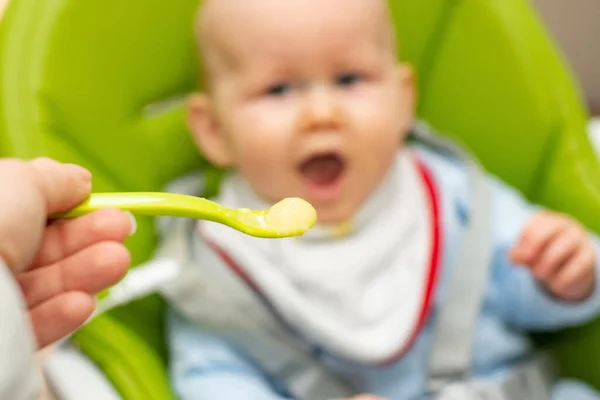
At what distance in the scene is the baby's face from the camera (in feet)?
2.46

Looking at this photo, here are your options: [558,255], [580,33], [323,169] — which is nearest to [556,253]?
[558,255]

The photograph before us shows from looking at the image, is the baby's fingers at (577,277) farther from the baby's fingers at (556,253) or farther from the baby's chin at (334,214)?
the baby's chin at (334,214)

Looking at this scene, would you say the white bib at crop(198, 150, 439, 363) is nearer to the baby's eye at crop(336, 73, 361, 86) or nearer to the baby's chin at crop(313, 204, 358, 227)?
the baby's chin at crop(313, 204, 358, 227)

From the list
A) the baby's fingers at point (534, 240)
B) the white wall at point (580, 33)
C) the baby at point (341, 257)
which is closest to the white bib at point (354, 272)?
the baby at point (341, 257)

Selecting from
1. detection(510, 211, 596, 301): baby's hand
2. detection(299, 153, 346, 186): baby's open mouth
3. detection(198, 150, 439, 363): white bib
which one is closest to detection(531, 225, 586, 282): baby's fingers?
detection(510, 211, 596, 301): baby's hand

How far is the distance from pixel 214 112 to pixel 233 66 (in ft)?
0.21

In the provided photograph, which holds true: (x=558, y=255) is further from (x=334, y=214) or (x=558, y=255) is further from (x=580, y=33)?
(x=580, y=33)

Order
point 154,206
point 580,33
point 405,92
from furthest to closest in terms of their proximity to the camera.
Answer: point 580,33 → point 405,92 → point 154,206

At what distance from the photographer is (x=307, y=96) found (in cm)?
77

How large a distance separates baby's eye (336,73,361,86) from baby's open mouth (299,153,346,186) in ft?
0.26

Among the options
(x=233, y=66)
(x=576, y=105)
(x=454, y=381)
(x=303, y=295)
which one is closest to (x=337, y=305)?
(x=303, y=295)

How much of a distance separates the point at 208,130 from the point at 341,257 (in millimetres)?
209

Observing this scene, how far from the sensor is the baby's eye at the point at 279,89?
772mm

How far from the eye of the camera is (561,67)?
0.90m
